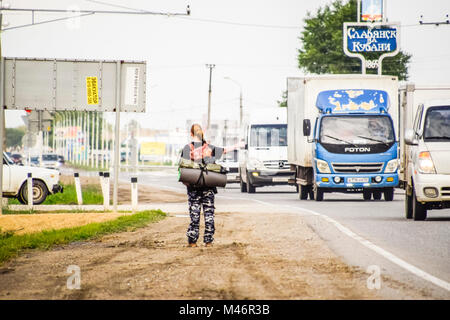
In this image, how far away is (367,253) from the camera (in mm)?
11469

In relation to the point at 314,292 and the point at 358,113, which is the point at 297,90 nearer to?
the point at 358,113

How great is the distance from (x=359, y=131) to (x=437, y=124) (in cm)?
754

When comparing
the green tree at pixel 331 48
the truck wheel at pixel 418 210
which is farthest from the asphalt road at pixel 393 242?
the green tree at pixel 331 48

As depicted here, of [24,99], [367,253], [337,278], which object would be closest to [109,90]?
[24,99]

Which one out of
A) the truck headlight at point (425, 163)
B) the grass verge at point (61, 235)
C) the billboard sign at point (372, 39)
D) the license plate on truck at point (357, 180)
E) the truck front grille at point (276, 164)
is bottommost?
the grass verge at point (61, 235)

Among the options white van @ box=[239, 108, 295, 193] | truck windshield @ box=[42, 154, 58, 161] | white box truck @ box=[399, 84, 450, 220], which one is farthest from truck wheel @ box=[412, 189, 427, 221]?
truck windshield @ box=[42, 154, 58, 161]

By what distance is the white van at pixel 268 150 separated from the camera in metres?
33.0

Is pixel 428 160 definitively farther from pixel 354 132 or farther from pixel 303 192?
pixel 303 192

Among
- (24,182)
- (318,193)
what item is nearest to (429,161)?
(318,193)

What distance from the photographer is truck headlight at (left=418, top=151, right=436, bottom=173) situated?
56.0 ft

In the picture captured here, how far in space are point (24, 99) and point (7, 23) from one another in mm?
20019

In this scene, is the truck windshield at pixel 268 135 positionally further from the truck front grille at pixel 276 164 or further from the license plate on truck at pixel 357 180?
the license plate on truck at pixel 357 180

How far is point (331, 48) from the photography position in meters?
77.0

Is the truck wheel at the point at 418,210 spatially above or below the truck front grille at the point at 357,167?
below
